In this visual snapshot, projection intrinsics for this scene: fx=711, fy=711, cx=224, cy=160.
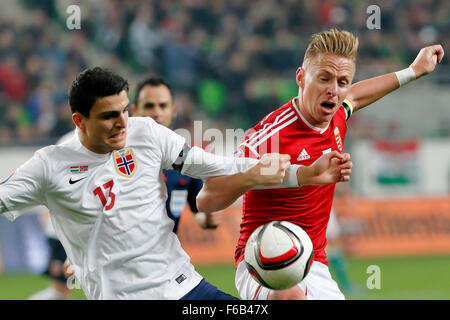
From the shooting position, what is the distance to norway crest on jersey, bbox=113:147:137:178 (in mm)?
4320

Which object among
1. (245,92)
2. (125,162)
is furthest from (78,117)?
(245,92)

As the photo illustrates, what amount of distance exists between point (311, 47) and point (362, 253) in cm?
789

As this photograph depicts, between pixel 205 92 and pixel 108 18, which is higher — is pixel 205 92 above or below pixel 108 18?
below

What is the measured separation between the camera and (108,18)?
15.3 meters

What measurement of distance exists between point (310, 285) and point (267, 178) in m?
0.98

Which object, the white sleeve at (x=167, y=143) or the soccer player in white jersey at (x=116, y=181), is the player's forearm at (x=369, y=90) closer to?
the soccer player in white jersey at (x=116, y=181)

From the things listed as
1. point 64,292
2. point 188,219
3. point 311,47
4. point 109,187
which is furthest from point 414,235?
point 109,187

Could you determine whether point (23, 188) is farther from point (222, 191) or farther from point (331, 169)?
point (331, 169)

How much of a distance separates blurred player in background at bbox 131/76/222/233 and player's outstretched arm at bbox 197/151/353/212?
1.27m

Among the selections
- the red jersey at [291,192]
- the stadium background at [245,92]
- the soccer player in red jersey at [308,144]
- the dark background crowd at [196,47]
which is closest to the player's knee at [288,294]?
the soccer player in red jersey at [308,144]

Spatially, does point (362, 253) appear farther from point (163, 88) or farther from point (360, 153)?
point (163, 88)

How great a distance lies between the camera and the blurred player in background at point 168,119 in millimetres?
5918

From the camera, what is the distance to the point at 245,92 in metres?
14.5

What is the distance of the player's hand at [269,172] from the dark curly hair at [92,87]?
36.5 inches
